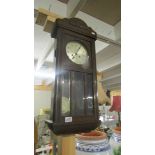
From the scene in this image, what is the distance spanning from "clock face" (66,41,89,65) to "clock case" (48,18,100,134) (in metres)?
0.02

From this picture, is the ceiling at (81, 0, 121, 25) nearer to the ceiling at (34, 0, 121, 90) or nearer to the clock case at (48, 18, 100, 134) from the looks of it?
the ceiling at (34, 0, 121, 90)

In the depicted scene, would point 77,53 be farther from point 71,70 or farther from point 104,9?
point 104,9

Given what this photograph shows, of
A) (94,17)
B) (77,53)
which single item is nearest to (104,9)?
(94,17)

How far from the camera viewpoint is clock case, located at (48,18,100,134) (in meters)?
0.74

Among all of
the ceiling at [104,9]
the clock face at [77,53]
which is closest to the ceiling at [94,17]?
the ceiling at [104,9]

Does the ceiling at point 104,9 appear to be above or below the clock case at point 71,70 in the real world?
above

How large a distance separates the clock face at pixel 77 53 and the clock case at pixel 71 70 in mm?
17

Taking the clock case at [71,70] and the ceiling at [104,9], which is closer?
the clock case at [71,70]

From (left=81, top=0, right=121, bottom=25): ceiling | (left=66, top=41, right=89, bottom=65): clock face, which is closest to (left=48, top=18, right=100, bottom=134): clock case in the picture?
(left=66, top=41, right=89, bottom=65): clock face

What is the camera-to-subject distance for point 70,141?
0.80 meters

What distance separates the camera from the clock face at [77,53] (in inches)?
32.7

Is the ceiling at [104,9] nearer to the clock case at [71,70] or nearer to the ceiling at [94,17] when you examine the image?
the ceiling at [94,17]
